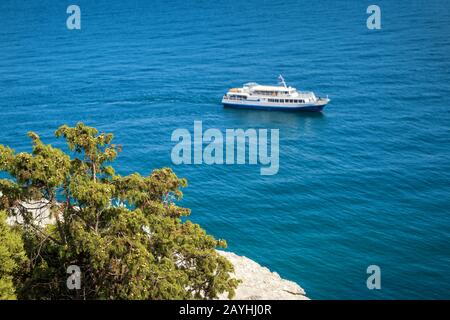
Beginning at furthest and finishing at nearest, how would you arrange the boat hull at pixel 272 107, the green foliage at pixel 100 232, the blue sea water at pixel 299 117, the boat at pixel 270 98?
the boat at pixel 270 98 → the boat hull at pixel 272 107 → the blue sea water at pixel 299 117 → the green foliage at pixel 100 232

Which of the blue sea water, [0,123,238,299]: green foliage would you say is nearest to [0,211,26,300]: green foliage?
[0,123,238,299]: green foliage

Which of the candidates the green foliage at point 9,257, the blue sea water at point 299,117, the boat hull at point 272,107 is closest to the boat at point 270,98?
the boat hull at point 272,107

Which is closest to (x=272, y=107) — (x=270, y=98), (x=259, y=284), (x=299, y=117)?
(x=270, y=98)

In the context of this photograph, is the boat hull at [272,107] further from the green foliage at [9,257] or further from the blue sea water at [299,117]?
the green foliage at [9,257]

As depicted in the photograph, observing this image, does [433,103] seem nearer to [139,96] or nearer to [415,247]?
[415,247]

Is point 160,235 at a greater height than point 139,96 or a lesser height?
lesser

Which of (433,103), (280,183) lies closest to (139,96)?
(280,183)
